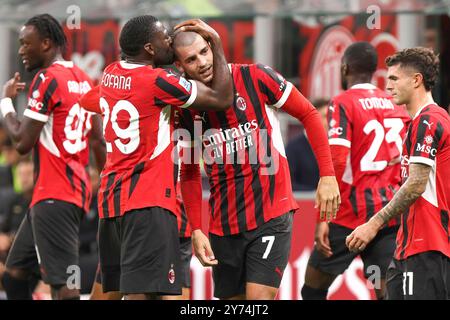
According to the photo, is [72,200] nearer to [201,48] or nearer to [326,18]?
[201,48]

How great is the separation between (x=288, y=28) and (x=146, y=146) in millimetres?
6327

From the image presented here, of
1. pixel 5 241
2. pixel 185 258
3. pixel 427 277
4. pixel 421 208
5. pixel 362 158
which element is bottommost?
pixel 5 241

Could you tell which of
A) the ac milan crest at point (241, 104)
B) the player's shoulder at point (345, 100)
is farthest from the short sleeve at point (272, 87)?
the player's shoulder at point (345, 100)

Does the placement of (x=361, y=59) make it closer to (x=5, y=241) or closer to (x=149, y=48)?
(x=149, y=48)

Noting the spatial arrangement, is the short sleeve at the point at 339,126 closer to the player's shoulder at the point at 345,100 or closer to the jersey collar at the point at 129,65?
the player's shoulder at the point at 345,100

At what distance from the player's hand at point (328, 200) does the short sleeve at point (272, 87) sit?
1.95 feet

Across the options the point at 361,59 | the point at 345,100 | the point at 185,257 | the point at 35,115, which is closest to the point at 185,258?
the point at 185,257

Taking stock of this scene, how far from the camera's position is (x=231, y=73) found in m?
6.83

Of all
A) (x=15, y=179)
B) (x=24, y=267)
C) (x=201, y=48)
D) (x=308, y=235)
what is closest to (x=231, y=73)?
(x=201, y=48)

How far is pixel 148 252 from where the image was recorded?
6.69 metres

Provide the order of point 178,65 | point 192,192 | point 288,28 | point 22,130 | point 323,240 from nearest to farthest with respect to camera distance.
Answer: point 178,65, point 192,192, point 22,130, point 323,240, point 288,28

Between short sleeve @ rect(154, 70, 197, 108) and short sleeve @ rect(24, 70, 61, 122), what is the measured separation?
1.50 m

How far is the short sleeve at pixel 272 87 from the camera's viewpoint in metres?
6.75
